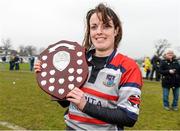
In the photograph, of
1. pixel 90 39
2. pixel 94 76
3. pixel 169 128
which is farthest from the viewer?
pixel 169 128

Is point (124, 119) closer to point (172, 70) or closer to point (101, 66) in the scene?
point (101, 66)

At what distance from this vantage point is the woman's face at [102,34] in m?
2.60

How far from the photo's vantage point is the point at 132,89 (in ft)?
7.98

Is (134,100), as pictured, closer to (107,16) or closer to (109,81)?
(109,81)

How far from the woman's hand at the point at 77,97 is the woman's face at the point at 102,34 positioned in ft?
1.21

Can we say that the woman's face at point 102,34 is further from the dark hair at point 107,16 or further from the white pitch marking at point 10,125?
the white pitch marking at point 10,125

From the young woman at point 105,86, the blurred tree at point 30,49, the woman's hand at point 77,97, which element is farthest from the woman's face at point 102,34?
the blurred tree at point 30,49

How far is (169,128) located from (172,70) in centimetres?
295

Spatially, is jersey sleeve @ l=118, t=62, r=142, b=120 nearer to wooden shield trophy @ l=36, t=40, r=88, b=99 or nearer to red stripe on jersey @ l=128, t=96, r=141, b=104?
red stripe on jersey @ l=128, t=96, r=141, b=104

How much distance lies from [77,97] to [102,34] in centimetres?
47

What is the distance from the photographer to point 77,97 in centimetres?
239

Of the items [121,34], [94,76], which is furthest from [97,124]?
[121,34]

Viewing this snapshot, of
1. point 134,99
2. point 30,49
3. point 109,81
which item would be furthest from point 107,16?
point 30,49

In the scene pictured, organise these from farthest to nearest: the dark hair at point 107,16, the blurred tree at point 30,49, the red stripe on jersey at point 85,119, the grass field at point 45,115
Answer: the blurred tree at point 30,49
the grass field at point 45,115
the dark hair at point 107,16
the red stripe on jersey at point 85,119
